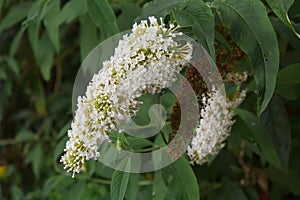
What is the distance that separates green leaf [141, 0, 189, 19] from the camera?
31.9 inches

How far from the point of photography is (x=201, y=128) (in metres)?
0.83

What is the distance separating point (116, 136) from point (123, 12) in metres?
0.39

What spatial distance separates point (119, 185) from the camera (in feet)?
2.58

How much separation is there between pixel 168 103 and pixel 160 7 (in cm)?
16

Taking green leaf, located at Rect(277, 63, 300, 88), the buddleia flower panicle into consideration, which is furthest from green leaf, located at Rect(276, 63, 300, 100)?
the buddleia flower panicle

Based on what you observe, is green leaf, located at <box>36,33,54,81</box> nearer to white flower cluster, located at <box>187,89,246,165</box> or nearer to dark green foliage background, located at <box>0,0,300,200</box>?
dark green foliage background, located at <box>0,0,300,200</box>

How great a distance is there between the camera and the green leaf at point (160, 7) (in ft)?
2.66

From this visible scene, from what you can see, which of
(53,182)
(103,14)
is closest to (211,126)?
(103,14)

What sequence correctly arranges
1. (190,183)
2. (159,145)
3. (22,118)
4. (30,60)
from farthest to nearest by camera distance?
1. (22,118)
2. (30,60)
3. (159,145)
4. (190,183)

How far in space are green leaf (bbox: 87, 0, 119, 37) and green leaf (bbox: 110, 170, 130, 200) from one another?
0.25 m

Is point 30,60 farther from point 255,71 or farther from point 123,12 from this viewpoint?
point 255,71

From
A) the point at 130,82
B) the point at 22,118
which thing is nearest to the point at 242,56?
→ the point at 130,82

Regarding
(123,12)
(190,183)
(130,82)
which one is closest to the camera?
(130,82)

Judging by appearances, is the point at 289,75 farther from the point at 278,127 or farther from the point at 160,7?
the point at 160,7
